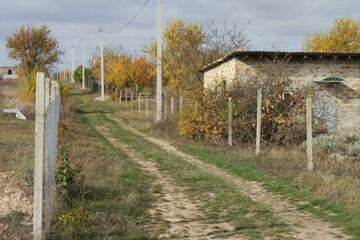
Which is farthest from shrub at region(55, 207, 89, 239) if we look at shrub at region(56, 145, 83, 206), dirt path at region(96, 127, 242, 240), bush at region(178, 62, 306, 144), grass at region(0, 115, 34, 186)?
bush at region(178, 62, 306, 144)

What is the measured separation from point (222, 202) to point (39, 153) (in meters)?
3.98

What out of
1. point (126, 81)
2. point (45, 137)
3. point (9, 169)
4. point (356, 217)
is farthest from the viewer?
point (126, 81)

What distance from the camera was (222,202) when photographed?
8.77 meters

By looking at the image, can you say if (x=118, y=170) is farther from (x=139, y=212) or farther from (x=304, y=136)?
(x=304, y=136)

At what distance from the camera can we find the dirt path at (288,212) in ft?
22.6

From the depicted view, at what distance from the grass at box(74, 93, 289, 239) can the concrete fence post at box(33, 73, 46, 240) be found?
7.59ft

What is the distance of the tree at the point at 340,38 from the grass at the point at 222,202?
125 ft

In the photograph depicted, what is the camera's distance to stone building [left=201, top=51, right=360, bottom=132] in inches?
800

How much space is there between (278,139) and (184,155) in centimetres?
320

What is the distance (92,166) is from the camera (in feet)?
38.0

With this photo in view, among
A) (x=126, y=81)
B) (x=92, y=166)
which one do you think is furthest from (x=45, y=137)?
(x=126, y=81)

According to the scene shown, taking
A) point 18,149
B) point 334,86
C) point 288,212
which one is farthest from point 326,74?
point 288,212

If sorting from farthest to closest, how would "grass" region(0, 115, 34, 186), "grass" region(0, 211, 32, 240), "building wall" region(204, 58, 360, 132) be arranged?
1. "building wall" region(204, 58, 360, 132)
2. "grass" region(0, 115, 34, 186)
3. "grass" region(0, 211, 32, 240)

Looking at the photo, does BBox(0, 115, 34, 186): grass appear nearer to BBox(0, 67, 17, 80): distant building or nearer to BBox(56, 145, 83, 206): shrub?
BBox(56, 145, 83, 206): shrub
